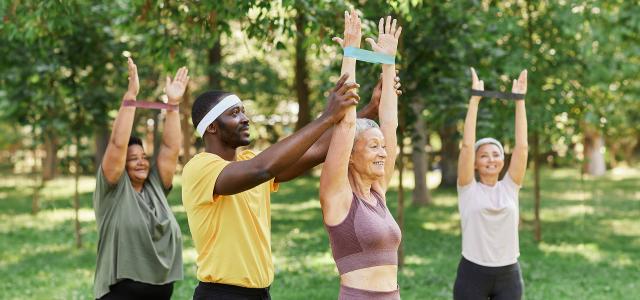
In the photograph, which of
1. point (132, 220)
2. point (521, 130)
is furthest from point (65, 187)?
point (521, 130)

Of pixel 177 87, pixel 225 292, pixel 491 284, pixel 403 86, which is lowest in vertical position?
pixel 491 284

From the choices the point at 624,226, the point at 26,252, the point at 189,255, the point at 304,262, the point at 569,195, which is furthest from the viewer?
the point at 569,195

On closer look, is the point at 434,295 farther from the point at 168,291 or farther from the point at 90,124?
the point at 90,124

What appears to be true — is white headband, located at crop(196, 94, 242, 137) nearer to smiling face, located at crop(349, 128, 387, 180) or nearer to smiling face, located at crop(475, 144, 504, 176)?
smiling face, located at crop(349, 128, 387, 180)

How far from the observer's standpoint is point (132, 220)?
4.91m

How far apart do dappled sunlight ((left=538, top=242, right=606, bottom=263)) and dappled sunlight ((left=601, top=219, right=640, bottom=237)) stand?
1.85m

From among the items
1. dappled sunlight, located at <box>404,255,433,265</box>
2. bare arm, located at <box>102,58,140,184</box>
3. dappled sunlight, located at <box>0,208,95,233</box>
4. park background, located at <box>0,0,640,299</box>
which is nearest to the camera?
bare arm, located at <box>102,58,140,184</box>

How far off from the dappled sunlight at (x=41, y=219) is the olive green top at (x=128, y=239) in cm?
1077

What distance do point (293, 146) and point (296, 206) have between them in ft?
52.1

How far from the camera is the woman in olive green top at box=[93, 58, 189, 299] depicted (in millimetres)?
4816

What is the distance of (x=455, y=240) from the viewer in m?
13.2

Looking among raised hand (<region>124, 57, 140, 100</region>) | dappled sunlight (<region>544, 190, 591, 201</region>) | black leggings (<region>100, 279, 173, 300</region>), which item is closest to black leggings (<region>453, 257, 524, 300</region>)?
black leggings (<region>100, 279, 173, 300</region>)

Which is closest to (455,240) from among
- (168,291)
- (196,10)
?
(196,10)

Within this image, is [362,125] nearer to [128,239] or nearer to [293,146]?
[293,146]
